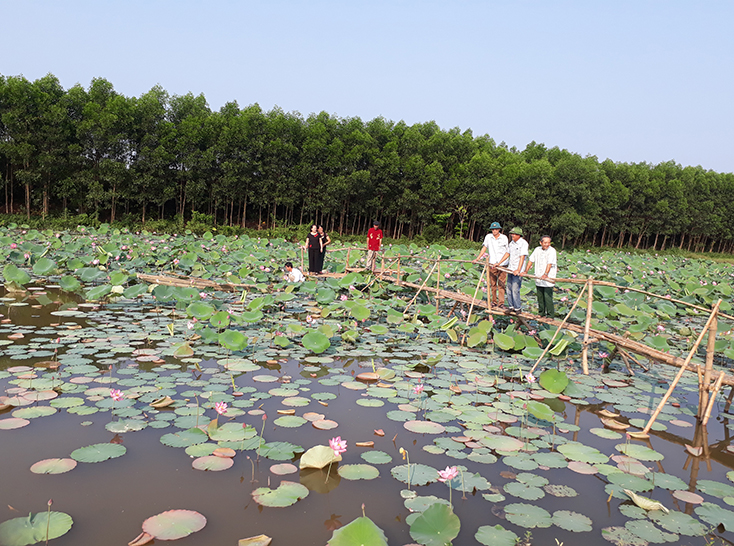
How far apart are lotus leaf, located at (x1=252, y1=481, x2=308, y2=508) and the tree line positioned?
27.4 meters

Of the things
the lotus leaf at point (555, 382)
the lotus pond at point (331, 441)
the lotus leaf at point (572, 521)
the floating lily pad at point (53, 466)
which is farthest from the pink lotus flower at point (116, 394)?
the lotus leaf at point (555, 382)

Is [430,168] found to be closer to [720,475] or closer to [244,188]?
[244,188]

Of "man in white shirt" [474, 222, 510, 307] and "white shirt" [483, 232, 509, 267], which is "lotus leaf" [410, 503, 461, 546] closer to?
"man in white shirt" [474, 222, 510, 307]

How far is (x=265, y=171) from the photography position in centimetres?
2950

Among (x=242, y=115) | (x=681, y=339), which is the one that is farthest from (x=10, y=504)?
(x=242, y=115)

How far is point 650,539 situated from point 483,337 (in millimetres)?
3461

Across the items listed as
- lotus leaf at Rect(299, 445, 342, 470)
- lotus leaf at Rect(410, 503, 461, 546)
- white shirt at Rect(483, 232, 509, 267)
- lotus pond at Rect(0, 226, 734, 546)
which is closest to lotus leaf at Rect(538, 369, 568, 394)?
lotus pond at Rect(0, 226, 734, 546)

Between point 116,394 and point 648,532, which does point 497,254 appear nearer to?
point 648,532

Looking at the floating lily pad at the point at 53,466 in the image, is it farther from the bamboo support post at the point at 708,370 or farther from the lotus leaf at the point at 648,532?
the bamboo support post at the point at 708,370

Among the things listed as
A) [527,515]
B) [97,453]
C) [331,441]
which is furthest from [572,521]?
[97,453]

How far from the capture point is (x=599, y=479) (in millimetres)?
3174

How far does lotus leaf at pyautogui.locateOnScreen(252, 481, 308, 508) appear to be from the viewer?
2643 millimetres

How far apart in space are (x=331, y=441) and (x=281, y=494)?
400mm

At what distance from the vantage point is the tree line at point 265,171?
85.7 feet
